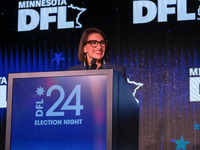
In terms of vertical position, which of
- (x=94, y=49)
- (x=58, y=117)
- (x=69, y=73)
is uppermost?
(x=94, y=49)

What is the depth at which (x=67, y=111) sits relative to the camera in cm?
119

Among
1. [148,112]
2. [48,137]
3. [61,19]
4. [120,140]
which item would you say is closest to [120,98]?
[120,140]

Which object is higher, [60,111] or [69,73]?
[69,73]

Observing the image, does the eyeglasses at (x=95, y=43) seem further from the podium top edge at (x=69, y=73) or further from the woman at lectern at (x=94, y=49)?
the podium top edge at (x=69, y=73)

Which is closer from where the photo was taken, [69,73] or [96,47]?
[69,73]

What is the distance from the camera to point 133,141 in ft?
4.76

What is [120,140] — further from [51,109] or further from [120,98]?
[51,109]

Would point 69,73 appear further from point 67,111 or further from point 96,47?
point 96,47

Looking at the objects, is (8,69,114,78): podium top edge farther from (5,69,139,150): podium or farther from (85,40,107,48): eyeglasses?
(85,40,107,48): eyeglasses

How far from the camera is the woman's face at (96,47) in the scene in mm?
1944

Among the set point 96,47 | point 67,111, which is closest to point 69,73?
point 67,111

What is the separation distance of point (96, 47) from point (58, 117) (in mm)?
807

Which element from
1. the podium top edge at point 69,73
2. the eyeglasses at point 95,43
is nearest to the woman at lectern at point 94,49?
the eyeglasses at point 95,43

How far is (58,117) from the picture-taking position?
120 cm
